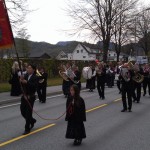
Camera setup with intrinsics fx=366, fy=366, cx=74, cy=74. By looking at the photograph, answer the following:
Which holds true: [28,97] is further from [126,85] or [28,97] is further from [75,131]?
[126,85]

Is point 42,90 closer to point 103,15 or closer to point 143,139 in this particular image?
point 143,139

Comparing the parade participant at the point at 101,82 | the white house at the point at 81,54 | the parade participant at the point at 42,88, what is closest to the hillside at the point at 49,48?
the white house at the point at 81,54

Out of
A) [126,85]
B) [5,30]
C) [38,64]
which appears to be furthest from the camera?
[38,64]

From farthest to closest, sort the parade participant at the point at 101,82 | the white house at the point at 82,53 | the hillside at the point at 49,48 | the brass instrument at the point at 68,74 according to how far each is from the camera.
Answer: the white house at the point at 82,53
the hillside at the point at 49,48
the parade participant at the point at 101,82
the brass instrument at the point at 68,74

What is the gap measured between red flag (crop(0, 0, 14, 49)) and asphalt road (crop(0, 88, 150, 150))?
91.8 inches

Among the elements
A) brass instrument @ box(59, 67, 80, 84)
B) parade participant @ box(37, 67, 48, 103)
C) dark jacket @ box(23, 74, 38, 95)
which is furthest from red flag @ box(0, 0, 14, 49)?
brass instrument @ box(59, 67, 80, 84)

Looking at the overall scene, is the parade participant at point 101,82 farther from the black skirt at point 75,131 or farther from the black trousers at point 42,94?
the black skirt at point 75,131

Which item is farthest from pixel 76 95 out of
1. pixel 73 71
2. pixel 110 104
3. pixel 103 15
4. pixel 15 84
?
pixel 103 15

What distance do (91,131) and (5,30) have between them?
361cm

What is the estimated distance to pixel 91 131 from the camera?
9938 millimetres

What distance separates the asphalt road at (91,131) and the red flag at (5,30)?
7.65ft

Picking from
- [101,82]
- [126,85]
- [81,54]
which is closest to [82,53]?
[81,54]

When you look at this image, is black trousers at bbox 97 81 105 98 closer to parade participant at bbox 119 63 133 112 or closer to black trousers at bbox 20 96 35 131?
parade participant at bbox 119 63 133 112

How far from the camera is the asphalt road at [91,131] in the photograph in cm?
827
